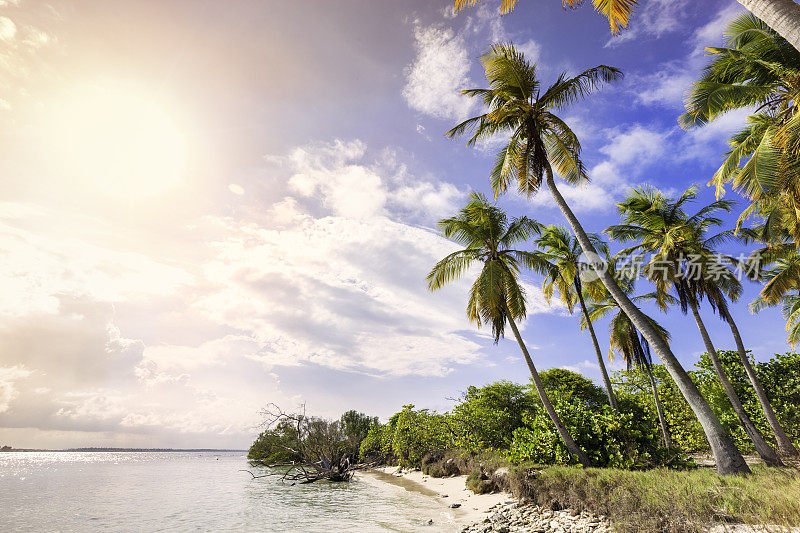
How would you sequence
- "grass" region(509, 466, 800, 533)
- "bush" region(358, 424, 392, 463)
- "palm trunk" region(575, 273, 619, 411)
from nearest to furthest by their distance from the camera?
"grass" region(509, 466, 800, 533) < "palm trunk" region(575, 273, 619, 411) < "bush" region(358, 424, 392, 463)

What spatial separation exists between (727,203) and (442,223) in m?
13.4

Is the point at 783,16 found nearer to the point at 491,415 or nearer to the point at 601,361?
the point at 601,361

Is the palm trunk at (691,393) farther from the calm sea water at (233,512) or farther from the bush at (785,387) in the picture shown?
the bush at (785,387)

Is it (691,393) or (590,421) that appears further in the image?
(590,421)

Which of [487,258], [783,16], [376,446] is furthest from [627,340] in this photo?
[376,446]

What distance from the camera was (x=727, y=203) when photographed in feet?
52.7

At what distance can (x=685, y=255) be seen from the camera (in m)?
15.6

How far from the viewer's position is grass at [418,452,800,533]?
511cm

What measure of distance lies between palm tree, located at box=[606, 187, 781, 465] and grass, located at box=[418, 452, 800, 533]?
9.67m

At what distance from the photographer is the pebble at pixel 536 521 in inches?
296

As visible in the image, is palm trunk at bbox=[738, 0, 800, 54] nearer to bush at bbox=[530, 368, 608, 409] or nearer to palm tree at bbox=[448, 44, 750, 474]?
palm tree at bbox=[448, 44, 750, 474]

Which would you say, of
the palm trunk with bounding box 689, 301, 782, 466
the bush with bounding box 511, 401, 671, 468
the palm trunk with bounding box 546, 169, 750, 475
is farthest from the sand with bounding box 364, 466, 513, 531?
the palm trunk with bounding box 689, 301, 782, 466

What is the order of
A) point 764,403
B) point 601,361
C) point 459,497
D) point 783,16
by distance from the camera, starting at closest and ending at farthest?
1. point 783,16
2. point 459,497
3. point 764,403
4. point 601,361

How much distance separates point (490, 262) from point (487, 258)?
731mm
